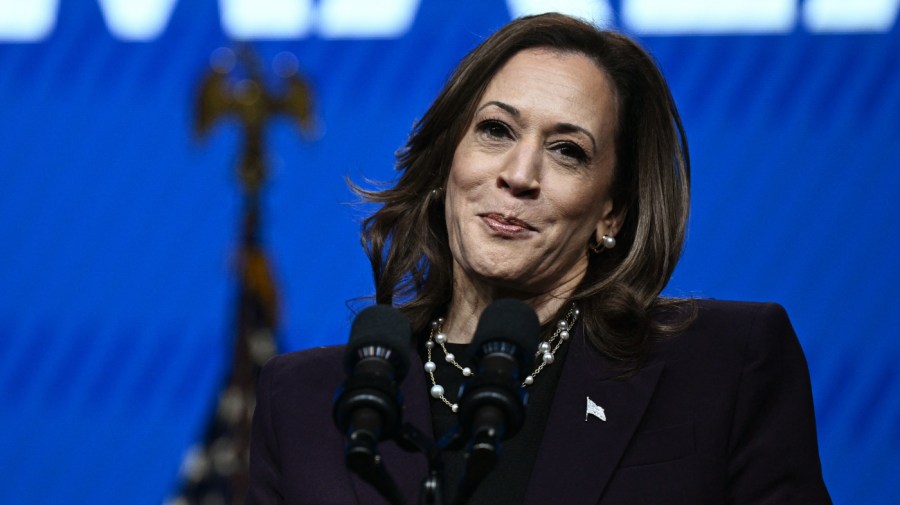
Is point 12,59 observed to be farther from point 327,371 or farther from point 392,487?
point 392,487

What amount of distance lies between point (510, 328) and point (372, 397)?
172mm

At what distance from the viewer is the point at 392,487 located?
1363mm

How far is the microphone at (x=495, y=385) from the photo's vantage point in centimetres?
130

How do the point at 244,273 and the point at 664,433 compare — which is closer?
the point at 664,433

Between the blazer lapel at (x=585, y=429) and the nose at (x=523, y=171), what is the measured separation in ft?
0.82

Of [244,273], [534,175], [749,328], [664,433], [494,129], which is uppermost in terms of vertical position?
[244,273]

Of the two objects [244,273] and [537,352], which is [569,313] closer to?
[537,352]

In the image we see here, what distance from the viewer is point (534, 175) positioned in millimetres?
1956

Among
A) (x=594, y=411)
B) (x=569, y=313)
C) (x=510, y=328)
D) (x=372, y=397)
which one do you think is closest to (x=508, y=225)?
(x=569, y=313)

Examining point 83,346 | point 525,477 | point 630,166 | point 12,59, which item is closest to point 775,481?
point 525,477

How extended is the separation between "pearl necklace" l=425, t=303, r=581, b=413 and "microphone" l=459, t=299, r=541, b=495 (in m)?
0.57

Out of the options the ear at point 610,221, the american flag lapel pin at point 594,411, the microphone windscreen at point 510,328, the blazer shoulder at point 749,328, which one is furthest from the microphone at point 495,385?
the ear at point 610,221

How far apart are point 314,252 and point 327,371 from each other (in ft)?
4.61

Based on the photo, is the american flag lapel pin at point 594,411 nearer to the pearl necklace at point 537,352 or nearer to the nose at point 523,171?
the pearl necklace at point 537,352
